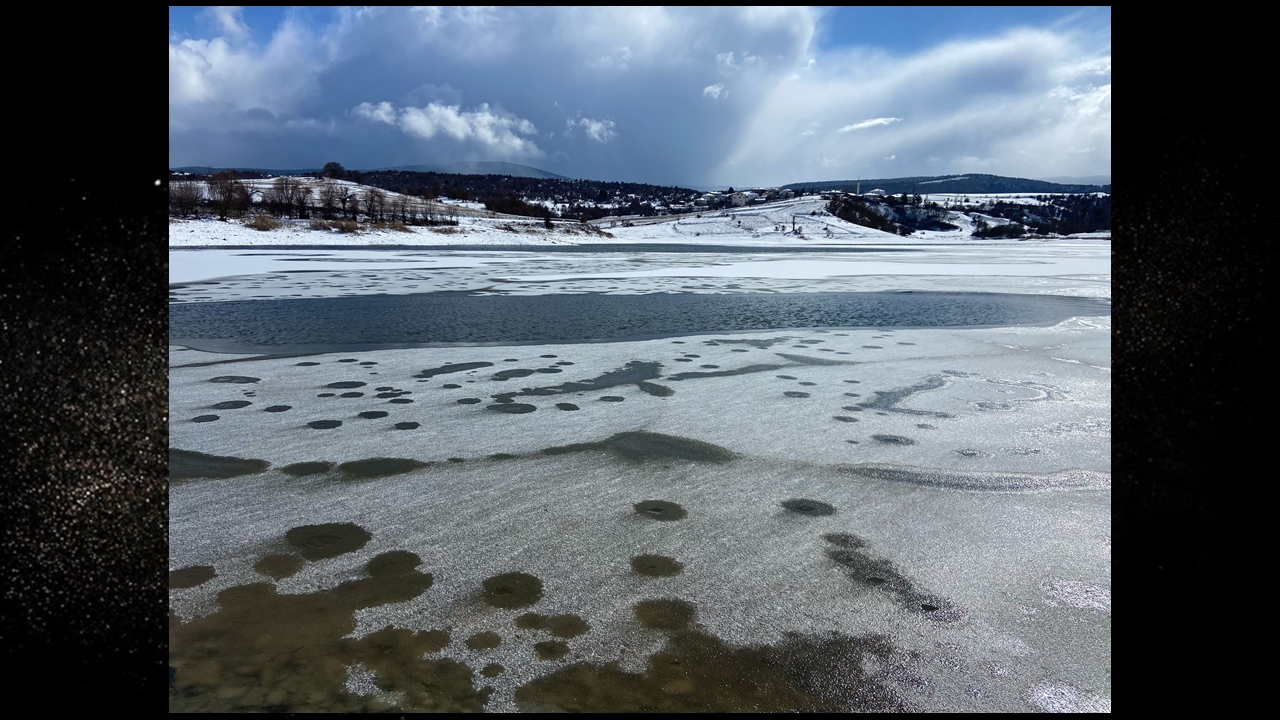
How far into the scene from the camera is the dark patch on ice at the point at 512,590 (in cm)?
229

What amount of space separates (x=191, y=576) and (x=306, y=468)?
3.54ft

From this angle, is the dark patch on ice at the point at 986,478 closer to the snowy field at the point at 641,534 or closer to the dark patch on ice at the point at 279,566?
the snowy field at the point at 641,534

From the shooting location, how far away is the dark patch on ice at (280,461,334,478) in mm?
3422

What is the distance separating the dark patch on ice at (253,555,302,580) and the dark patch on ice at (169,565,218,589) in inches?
5.5

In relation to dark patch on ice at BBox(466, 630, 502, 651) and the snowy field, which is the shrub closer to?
the snowy field

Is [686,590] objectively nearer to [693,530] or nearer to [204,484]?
[693,530]

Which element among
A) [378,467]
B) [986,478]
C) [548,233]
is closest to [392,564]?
[378,467]

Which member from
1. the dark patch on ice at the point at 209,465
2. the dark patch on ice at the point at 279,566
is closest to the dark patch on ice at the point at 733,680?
the dark patch on ice at the point at 279,566

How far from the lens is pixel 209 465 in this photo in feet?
11.5

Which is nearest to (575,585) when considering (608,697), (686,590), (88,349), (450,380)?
(686,590)

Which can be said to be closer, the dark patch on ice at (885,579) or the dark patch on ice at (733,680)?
the dark patch on ice at (733,680)

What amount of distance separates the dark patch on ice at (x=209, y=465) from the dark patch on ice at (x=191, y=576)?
0.97m

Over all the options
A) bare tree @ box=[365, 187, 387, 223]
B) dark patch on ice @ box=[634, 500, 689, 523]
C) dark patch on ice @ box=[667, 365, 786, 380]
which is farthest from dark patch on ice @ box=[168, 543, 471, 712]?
bare tree @ box=[365, 187, 387, 223]

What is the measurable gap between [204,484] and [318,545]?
0.96m
